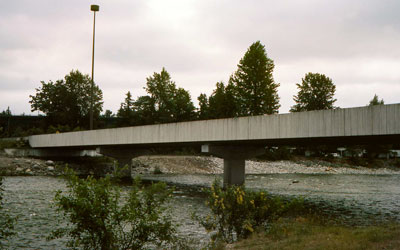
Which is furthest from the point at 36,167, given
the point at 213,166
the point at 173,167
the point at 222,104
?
the point at 222,104

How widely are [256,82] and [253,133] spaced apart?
3565cm

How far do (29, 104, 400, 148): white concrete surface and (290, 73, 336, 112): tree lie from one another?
50.2m

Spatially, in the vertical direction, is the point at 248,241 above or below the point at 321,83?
below

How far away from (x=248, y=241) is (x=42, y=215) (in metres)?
10.5

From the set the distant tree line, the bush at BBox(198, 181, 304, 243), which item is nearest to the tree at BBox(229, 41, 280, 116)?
the distant tree line

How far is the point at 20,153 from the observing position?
53719 mm

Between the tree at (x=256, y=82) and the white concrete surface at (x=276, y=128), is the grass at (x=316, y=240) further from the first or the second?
the tree at (x=256, y=82)

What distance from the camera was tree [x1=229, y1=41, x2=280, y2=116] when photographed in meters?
59.9

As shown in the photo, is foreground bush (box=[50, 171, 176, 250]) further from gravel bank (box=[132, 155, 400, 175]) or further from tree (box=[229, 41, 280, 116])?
tree (box=[229, 41, 280, 116])

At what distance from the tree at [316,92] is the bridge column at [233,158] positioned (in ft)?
162

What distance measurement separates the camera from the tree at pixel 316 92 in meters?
79.1

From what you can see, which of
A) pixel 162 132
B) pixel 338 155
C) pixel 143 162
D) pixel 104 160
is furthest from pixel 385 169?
pixel 162 132

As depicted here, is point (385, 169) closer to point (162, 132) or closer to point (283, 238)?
point (162, 132)

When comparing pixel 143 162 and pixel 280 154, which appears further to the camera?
pixel 280 154
